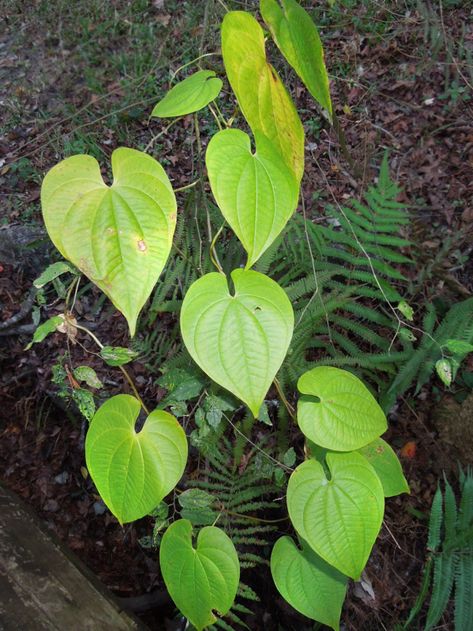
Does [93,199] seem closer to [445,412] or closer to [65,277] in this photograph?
[445,412]

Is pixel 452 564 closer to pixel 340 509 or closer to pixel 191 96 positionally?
pixel 340 509

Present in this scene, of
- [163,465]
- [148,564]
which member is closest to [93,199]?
[163,465]

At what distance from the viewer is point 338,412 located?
105 cm

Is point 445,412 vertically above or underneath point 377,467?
underneath

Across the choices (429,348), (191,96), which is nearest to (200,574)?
(191,96)

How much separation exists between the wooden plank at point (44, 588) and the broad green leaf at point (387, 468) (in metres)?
0.74

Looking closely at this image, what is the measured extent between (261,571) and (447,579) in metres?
0.60

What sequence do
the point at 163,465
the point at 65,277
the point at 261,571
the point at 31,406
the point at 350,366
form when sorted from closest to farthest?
1. the point at 163,465
2. the point at 261,571
3. the point at 350,366
4. the point at 31,406
5. the point at 65,277

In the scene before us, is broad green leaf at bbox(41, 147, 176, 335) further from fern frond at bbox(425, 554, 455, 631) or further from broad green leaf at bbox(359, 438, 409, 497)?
fern frond at bbox(425, 554, 455, 631)

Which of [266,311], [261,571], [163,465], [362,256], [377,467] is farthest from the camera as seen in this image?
[362,256]

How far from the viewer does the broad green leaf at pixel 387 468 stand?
1.18 metres

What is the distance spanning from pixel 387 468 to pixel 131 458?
621 mm

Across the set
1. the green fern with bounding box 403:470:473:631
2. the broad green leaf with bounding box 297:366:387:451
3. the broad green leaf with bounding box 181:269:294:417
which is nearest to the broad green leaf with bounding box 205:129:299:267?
the broad green leaf with bounding box 181:269:294:417

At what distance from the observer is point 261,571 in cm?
169
